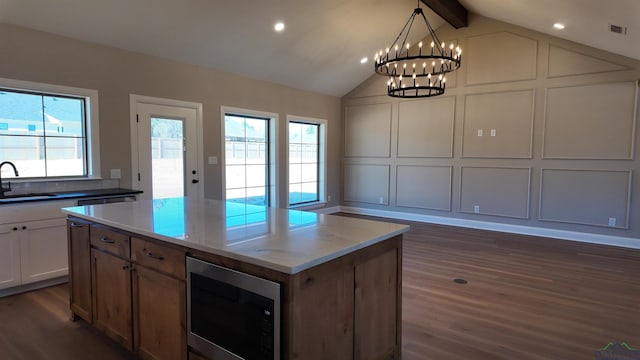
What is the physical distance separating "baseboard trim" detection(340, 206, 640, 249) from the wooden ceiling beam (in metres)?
3.37

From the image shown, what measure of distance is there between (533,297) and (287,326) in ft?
9.52

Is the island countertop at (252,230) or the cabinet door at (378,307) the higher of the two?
the island countertop at (252,230)

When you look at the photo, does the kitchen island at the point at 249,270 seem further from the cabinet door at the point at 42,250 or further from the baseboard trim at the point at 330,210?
the baseboard trim at the point at 330,210

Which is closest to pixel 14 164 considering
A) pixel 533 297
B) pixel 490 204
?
pixel 533 297

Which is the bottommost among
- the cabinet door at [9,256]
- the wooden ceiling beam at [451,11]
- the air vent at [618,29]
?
the cabinet door at [9,256]

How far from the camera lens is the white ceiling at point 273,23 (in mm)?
3814

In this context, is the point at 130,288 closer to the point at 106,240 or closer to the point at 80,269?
the point at 106,240

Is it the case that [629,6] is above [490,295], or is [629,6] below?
above

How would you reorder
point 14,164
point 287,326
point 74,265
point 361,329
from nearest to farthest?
point 287,326 → point 361,329 → point 74,265 → point 14,164

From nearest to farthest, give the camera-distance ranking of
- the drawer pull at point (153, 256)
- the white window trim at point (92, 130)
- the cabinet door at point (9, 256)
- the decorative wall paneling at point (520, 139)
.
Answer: the drawer pull at point (153, 256), the cabinet door at point (9, 256), the white window trim at point (92, 130), the decorative wall paneling at point (520, 139)

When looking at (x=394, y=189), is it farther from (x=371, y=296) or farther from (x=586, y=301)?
(x=371, y=296)

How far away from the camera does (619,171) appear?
17.4 feet

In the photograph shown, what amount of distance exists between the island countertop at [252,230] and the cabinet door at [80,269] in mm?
143

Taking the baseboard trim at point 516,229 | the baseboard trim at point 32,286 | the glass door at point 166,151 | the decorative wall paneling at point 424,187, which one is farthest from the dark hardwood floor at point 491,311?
the decorative wall paneling at point 424,187
